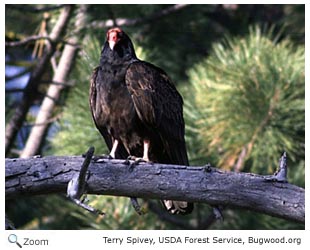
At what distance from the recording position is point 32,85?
18.4 feet

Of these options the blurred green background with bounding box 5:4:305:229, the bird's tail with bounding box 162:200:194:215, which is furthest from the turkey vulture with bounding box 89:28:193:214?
the blurred green background with bounding box 5:4:305:229

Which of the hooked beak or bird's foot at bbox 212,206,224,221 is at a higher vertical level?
the hooked beak

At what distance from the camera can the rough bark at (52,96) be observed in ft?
19.2

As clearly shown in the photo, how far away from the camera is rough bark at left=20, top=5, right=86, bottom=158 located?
19.2 ft

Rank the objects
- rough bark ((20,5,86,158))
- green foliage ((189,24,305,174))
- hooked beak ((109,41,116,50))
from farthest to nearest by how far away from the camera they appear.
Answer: rough bark ((20,5,86,158)), green foliage ((189,24,305,174)), hooked beak ((109,41,116,50))

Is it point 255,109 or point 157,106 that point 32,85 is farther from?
point 157,106

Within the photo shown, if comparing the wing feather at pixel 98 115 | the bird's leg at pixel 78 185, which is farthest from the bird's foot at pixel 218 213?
the wing feather at pixel 98 115

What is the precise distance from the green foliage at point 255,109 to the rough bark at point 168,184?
1774mm

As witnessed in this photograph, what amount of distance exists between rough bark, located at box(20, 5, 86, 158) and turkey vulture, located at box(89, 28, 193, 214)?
5.07ft

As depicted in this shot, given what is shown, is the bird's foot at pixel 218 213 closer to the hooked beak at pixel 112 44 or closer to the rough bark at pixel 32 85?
the hooked beak at pixel 112 44

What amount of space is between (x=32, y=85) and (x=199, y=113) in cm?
110

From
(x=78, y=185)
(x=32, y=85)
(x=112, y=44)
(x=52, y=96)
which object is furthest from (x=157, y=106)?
(x=52, y=96)

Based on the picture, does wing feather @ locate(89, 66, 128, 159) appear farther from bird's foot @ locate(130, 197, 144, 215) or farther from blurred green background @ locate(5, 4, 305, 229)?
bird's foot @ locate(130, 197, 144, 215)

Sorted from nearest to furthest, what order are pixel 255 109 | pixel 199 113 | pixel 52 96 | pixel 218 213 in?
pixel 218 213 < pixel 255 109 < pixel 199 113 < pixel 52 96
